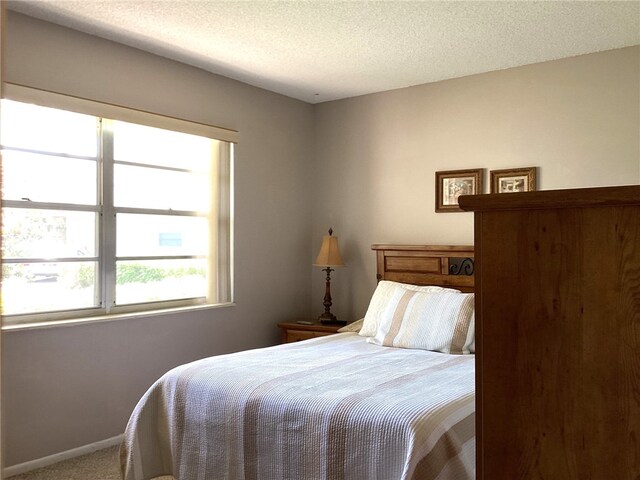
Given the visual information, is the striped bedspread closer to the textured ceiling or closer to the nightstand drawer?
the nightstand drawer

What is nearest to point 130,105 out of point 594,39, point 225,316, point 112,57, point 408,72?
point 112,57

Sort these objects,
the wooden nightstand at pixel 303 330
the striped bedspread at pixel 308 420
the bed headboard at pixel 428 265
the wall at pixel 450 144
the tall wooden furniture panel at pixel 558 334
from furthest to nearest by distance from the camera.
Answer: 1. the wooden nightstand at pixel 303 330
2. the bed headboard at pixel 428 265
3. the wall at pixel 450 144
4. the striped bedspread at pixel 308 420
5. the tall wooden furniture panel at pixel 558 334

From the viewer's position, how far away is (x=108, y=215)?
11.7ft

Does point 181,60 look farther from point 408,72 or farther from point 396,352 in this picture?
point 396,352

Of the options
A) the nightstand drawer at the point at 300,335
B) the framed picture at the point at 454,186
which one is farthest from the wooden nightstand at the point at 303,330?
the framed picture at the point at 454,186

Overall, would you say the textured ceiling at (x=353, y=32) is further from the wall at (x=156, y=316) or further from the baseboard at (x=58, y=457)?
the baseboard at (x=58, y=457)

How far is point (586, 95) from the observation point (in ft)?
12.2

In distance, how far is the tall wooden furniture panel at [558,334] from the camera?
102cm

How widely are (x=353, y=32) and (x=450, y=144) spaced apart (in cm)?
135

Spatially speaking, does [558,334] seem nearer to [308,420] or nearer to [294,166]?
[308,420]

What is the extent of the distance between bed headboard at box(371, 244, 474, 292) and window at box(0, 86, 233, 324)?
3.95 ft

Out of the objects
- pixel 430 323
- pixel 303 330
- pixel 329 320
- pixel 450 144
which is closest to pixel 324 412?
pixel 430 323

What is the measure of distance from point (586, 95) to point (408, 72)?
1.17 m

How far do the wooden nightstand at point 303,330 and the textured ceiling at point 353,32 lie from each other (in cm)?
183
